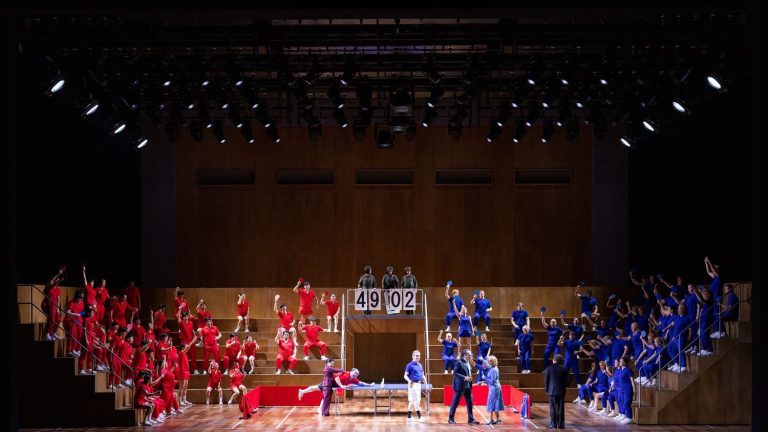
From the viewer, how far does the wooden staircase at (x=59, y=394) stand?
54.8 feet

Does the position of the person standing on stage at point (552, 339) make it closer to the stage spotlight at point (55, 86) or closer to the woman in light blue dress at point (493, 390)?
the woman in light blue dress at point (493, 390)

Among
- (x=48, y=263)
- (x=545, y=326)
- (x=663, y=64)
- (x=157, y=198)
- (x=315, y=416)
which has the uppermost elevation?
(x=663, y=64)

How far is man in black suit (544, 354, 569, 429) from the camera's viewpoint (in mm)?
15859

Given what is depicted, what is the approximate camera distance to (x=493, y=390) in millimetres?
16969

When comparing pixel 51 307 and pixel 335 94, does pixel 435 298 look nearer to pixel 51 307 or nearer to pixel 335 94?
pixel 335 94

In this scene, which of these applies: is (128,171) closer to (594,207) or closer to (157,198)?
(157,198)

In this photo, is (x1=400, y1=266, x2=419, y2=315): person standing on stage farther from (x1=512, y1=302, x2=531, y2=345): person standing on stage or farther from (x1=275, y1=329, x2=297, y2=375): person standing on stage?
(x1=275, y1=329, x2=297, y2=375): person standing on stage

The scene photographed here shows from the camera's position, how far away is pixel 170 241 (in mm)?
25484

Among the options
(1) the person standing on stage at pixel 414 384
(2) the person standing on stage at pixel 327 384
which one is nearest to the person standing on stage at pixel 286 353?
(2) the person standing on stage at pixel 327 384

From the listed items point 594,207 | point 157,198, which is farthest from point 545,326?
point 157,198

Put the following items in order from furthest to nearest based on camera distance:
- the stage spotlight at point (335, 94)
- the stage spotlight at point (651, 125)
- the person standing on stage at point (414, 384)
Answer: the person standing on stage at point (414, 384) < the stage spotlight at point (651, 125) < the stage spotlight at point (335, 94)

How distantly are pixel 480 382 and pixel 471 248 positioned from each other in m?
6.19

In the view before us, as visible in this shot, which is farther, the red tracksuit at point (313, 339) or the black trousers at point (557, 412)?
the red tracksuit at point (313, 339)

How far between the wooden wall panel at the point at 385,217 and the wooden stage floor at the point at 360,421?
6334 mm
